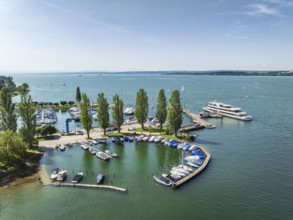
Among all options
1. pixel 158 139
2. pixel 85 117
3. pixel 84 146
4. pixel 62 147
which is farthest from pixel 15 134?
pixel 158 139

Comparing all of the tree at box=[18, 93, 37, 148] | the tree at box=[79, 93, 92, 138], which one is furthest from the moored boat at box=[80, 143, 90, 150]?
the tree at box=[18, 93, 37, 148]

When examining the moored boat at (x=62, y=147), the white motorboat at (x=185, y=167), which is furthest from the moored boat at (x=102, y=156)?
the white motorboat at (x=185, y=167)

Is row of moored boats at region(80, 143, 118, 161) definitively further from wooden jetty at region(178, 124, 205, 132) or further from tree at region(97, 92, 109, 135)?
wooden jetty at region(178, 124, 205, 132)

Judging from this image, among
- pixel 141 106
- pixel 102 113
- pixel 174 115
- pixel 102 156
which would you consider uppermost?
pixel 141 106

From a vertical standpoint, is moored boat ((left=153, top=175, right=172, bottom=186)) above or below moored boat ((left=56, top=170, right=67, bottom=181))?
below

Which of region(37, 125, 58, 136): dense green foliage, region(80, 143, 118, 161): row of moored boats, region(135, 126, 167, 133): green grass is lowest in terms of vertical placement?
region(80, 143, 118, 161): row of moored boats

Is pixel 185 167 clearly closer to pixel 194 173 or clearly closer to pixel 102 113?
pixel 194 173

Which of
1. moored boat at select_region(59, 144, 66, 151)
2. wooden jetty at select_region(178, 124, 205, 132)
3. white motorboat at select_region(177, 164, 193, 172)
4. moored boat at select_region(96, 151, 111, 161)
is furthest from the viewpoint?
wooden jetty at select_region(178, 124, 205, 132)

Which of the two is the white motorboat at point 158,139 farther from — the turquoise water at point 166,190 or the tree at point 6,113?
the tree at point 6,113

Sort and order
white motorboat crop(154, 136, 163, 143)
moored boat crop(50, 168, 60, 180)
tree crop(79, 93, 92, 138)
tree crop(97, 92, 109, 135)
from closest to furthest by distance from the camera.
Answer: moored boat crop(50, 168, 60, 180) → white motorboat crop(154, 136, 163, 143) → tree crop(79, 93, 92, 138) → tree crop(97, 92, 109, 135)
